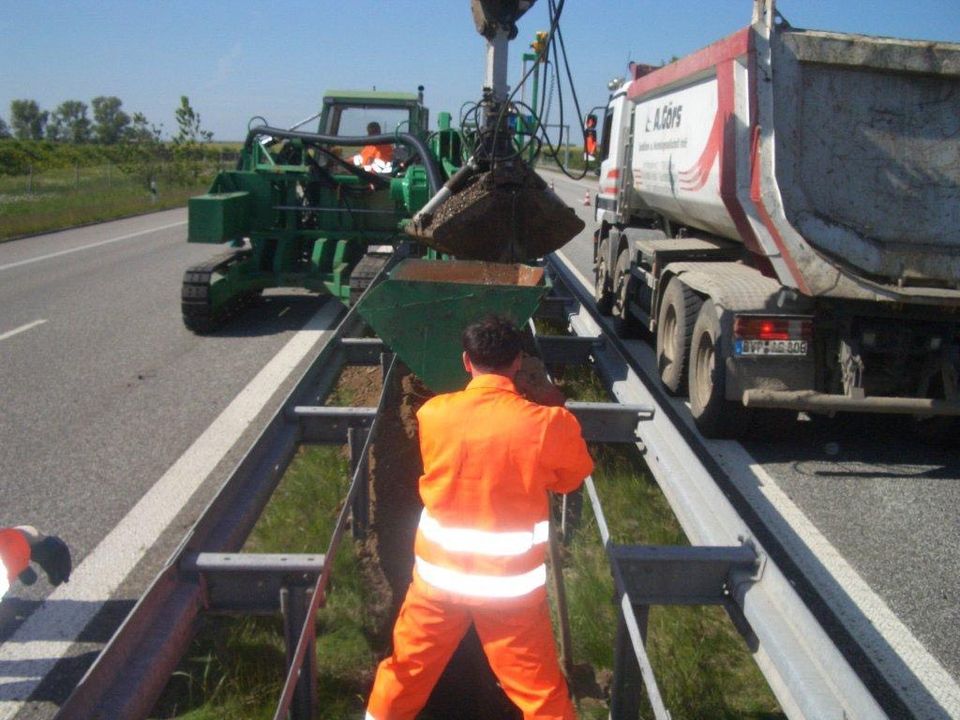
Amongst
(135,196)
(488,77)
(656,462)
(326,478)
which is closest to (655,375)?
(488,77)

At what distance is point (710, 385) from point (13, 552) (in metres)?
4.85

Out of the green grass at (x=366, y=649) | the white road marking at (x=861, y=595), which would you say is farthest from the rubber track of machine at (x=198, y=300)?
the white road marking at (x=861, y=595)

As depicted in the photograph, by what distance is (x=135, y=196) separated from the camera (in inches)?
1332

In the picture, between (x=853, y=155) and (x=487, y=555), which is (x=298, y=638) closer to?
(x=487, y=555)

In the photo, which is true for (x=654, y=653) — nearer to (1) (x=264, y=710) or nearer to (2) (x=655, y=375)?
(1) (x=264, y=710)

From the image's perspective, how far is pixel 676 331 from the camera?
7.64 meters

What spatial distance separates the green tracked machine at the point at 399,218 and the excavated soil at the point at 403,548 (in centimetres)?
70

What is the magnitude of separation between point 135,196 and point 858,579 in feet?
110

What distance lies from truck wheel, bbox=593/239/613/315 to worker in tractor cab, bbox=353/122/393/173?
295cm

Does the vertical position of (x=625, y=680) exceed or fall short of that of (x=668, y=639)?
it exceeds it

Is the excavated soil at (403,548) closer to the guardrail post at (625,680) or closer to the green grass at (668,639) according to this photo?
the green grass at (668,639)

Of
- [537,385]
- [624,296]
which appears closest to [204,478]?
[537,385]

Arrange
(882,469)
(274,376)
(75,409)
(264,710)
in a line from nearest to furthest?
(264,710) < (882,469) < (75,409) < (274,376)

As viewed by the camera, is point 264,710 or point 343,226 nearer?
point 264,710
